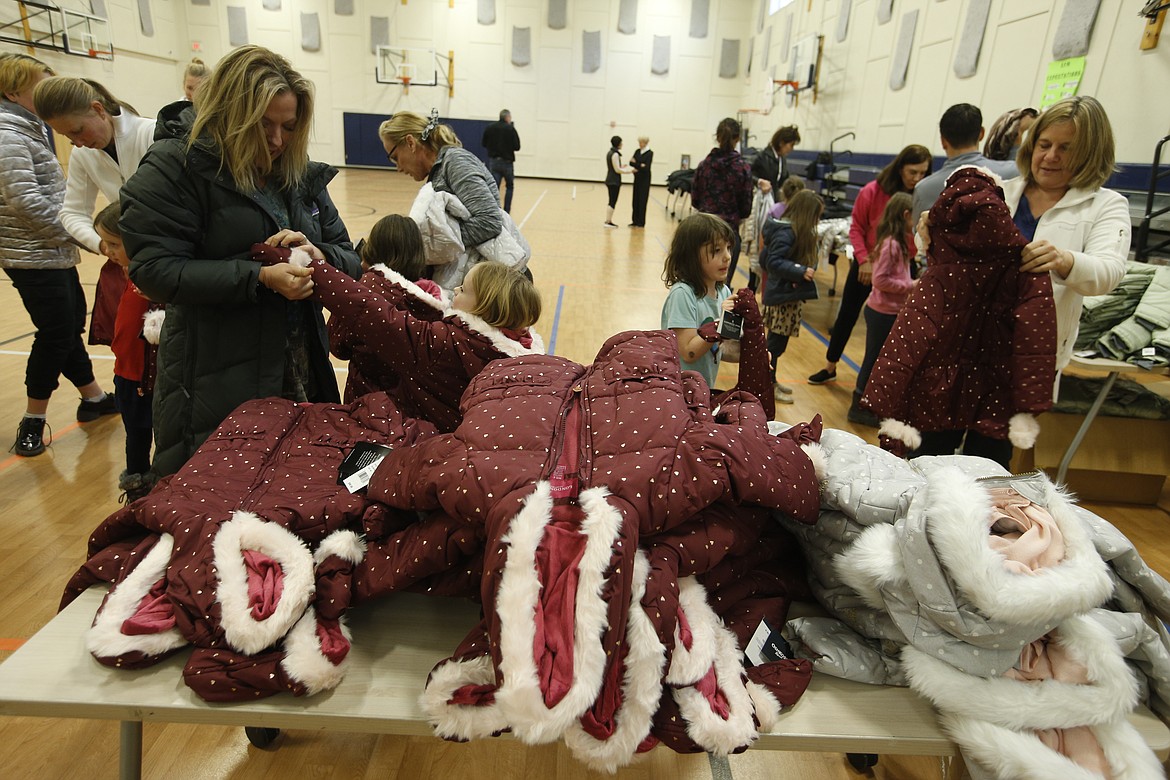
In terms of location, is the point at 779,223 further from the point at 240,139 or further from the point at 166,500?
the point at 166,500

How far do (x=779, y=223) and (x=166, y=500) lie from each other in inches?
151

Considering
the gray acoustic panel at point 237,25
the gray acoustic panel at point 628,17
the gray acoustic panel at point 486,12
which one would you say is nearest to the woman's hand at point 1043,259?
the gray acoustic panel at point 628,17

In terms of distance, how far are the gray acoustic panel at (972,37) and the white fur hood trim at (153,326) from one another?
837 centimetres

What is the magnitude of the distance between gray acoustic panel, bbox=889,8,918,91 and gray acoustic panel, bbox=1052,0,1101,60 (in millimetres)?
3183

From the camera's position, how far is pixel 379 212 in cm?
1083

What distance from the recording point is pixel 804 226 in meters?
4.07

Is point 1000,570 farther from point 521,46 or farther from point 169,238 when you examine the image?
point 521,46

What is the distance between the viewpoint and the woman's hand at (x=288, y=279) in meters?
1.58

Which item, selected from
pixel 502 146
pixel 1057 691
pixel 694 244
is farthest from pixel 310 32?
pixel 1057 691

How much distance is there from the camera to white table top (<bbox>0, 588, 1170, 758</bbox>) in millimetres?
1061

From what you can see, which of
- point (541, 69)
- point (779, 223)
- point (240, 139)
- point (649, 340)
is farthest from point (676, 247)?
point (541, 69)

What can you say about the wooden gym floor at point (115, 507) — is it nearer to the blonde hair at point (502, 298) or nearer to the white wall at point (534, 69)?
the blonde hair at point (502, 298)

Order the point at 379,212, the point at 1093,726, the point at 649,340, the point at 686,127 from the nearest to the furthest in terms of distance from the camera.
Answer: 1. the point at 1093,726
2. the point at 649,340
3. the point at 379,212
4. the point at 686,127

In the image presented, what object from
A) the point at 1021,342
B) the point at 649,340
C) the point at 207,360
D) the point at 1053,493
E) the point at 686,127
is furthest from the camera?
the point at 686,127
